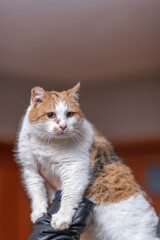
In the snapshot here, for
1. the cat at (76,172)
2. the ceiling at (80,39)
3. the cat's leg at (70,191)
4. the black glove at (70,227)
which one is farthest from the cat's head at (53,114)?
the ceiling at (80,39)

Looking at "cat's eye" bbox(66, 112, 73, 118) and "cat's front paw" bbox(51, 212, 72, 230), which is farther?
"cat's eye" bbox(66, 112, 73, 118)

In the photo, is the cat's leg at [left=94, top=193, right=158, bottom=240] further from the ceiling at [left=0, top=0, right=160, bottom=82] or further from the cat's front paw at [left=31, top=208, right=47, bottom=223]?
the ceiling at [left=0, top=0, right=160, bottom=82]

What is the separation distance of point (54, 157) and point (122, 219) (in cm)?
30

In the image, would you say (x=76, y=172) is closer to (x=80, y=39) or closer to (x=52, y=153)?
(x=52, y=153)

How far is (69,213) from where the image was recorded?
98cm

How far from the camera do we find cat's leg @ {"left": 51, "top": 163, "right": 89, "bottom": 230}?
3.13 ft

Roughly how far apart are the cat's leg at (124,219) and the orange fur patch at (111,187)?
0.06ft

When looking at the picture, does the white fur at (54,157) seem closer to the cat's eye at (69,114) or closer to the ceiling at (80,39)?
the cat's eye at (69,114)

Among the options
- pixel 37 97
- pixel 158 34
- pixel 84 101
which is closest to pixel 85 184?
pixel 37 97

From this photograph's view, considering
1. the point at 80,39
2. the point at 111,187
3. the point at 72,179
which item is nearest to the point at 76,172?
the point at 72,179

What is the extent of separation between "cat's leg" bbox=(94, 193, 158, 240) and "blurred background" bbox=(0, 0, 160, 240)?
183 cm

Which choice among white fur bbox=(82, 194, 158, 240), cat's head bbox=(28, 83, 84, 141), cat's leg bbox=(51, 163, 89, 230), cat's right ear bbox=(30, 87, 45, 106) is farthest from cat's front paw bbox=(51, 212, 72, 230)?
cat's right ear bbox=(30, 87, 45, 106)

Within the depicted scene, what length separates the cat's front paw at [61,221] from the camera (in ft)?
3.07

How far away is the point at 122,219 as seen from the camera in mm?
1056
